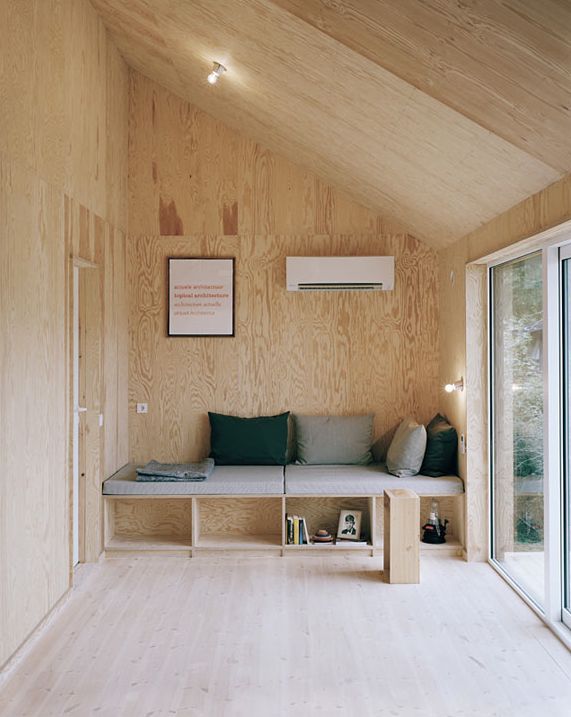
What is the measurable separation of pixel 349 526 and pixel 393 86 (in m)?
3.29

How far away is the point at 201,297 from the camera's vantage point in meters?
5.92

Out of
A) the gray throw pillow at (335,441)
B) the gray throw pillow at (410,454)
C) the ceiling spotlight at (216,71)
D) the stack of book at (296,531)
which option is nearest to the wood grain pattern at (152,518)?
the stack of book at (296,531)

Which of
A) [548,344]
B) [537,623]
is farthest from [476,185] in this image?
[537,623]

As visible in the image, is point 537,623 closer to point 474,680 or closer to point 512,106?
point 474,680

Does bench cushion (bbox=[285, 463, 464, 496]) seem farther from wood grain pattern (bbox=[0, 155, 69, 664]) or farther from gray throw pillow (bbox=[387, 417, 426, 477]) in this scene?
wood grain pattern (bbox=[0, 155, 69, 664])

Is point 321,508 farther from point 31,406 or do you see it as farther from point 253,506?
point 31,406

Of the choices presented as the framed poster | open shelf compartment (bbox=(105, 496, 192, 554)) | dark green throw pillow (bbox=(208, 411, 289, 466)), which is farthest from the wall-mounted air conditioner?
open shelf compartment (bbox=(105, 496, 192, 554))

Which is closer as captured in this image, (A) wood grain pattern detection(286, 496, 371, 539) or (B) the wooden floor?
(B) the wooden floor

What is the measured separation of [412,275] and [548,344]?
226 cm

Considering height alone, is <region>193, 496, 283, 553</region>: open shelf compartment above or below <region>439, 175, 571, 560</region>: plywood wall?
below

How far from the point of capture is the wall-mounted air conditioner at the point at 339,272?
582 cm

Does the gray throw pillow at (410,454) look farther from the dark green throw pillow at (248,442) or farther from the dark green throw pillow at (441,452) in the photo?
the dark green throw pillow at (248,442)

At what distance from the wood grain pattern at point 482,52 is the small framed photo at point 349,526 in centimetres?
313

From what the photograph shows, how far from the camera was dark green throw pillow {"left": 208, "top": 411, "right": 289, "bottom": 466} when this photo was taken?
576 centimetres
